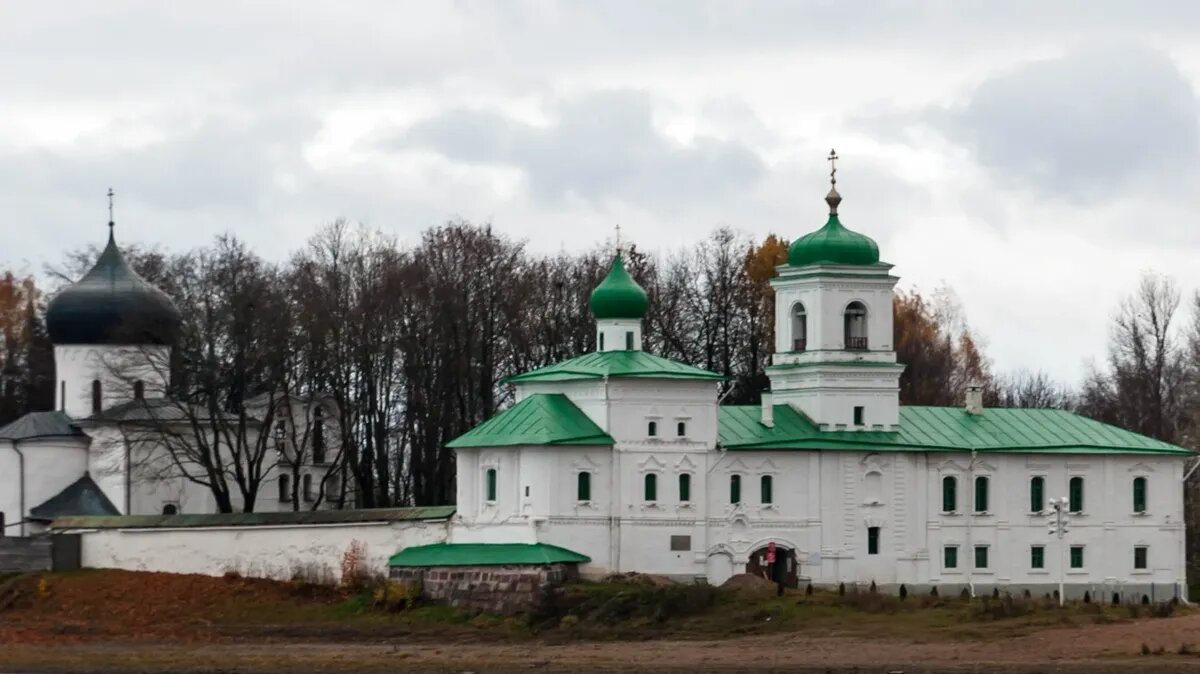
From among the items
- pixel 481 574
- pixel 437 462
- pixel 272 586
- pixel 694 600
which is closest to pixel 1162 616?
pixel 694 600

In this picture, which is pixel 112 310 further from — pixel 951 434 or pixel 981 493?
pixel 981 493

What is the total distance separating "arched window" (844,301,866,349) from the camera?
6588cm

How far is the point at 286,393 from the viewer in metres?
69.9

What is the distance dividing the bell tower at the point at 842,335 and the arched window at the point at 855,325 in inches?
0.8

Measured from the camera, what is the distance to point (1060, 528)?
59.9 metres

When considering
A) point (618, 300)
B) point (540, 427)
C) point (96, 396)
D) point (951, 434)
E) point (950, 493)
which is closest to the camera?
point (540, 427)

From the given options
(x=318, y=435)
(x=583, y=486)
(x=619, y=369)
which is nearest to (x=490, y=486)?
(x=583, y=486)

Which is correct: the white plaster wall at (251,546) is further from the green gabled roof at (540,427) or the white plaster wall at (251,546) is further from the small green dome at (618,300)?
the small green dome at (618,300)

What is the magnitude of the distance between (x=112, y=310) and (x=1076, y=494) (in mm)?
21877

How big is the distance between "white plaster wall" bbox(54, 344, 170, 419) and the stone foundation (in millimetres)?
12456

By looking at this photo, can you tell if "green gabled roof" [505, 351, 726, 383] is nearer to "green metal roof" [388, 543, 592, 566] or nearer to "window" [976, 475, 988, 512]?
"green metal roof" [388, 543, 592, 566]

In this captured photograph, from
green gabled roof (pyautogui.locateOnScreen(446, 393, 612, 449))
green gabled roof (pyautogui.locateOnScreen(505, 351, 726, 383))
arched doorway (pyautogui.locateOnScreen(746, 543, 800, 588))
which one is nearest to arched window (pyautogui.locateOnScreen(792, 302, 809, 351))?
green gabled roof (pyautogui.locateOnScreen(505, 351, 726, 383))

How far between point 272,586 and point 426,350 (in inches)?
532

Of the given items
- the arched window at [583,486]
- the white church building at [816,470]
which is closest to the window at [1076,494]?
the white church building at [816,470]
